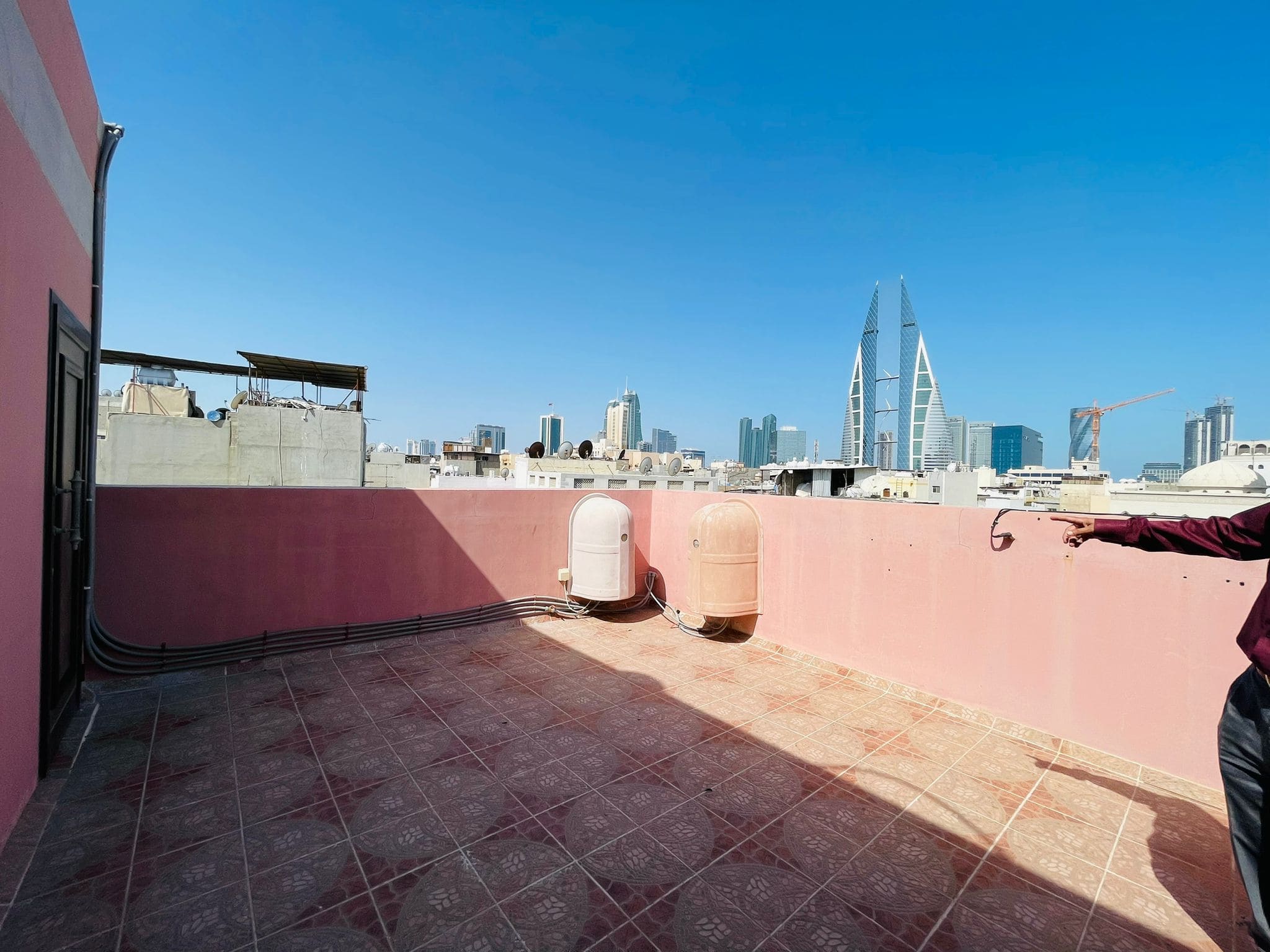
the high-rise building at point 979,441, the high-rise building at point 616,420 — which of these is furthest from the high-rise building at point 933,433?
the high-rise building at point 979,441

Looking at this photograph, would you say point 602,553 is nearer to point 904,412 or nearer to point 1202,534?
point 1202,534

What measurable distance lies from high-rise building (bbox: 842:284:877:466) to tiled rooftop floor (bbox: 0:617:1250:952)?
275ft

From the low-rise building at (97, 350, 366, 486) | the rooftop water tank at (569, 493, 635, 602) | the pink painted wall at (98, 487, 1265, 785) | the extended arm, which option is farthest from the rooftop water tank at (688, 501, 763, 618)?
the low-rise building at (97, 350, 366, 486)

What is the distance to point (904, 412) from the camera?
7881cm

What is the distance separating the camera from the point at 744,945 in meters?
2.02

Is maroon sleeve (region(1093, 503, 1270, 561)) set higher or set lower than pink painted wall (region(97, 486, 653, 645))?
higher

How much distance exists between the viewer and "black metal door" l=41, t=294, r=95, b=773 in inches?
112

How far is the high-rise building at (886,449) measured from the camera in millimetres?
81500

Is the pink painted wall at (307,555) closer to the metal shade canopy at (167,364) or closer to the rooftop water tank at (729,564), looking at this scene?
the rooftop water tank at (729,564)

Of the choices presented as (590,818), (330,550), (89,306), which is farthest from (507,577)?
(89,306)

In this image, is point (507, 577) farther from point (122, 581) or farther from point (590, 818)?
point (590, 818)

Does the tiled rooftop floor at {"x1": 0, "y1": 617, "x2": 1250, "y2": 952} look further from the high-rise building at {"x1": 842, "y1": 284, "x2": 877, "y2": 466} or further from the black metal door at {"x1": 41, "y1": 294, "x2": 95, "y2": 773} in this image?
the high-rise building at {"x1": 842, "y1": 284, "x2": 877, "y2": 466}

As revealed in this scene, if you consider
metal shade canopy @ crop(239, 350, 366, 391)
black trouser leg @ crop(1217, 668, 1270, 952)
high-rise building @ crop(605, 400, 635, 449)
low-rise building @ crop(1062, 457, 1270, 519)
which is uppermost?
high-rise building @ crop(605, 400, 635, 449)

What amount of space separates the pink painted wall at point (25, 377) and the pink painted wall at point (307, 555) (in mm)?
1615
